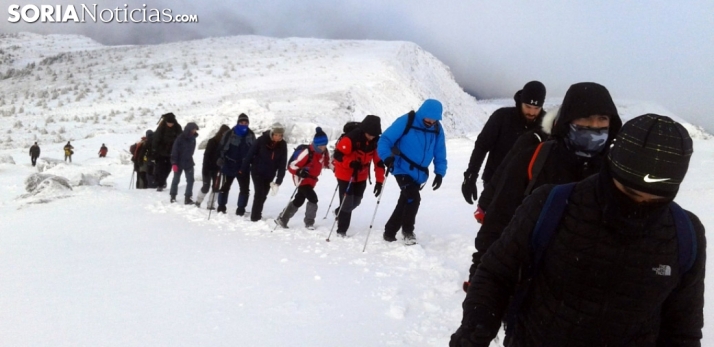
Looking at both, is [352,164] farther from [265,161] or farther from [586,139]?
[586,139]

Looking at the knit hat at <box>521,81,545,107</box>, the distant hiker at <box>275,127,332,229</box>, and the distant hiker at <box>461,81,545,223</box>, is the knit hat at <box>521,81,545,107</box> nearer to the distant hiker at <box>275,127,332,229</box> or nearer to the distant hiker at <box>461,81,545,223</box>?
the distant hiker at <box>461,81,545,223</box>

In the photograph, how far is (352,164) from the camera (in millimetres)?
7645

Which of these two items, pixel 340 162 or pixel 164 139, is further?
pixel 164 139

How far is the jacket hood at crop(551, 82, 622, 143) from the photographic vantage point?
258 cm

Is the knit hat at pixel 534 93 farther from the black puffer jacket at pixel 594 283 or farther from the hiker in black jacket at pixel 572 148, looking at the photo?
the black puffer jacket at pixel 594 283

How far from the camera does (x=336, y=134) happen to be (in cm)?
2441

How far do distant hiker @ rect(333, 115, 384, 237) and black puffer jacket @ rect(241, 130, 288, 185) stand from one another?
1.40 m

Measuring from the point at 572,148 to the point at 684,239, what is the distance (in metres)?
0.98

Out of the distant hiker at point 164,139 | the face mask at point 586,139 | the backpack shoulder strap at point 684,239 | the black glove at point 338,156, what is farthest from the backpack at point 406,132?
the distant hiker at point 164,139

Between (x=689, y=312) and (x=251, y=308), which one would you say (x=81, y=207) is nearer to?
(x=251, y=308)

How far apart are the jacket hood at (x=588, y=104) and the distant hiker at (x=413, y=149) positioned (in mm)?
3813

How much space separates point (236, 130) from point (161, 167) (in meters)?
4.56

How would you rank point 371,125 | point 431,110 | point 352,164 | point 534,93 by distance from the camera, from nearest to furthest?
point 534,93
point 431,110
point 371,125
point 352,164

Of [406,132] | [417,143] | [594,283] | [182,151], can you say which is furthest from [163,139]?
[594,283]
